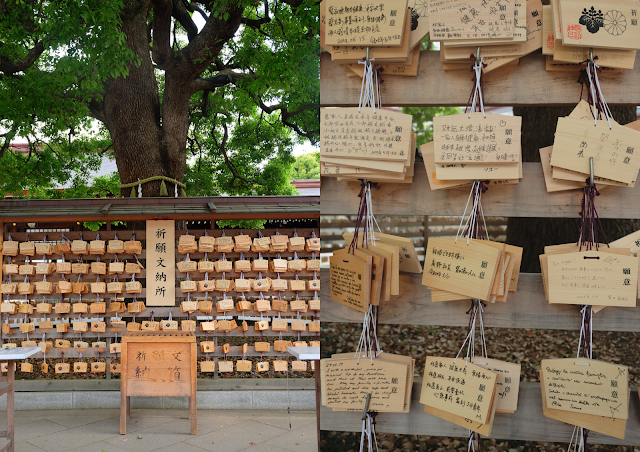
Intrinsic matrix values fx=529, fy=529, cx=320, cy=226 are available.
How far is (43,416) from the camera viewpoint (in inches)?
219

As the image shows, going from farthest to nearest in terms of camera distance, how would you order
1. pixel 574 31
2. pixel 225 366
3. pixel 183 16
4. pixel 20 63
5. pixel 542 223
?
pixel 183 16, pixel 20 63, pixel 225 366, pixel 542 223, pixel 574 31

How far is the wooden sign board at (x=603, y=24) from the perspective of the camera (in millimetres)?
1366

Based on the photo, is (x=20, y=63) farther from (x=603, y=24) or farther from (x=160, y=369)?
(x=603, y=24)

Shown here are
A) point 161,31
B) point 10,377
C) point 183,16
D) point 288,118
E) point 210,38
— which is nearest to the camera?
point 10,377

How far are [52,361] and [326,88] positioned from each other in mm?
7255

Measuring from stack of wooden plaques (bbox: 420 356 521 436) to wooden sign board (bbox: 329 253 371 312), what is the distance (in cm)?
29

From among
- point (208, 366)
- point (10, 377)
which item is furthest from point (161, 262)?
point (10, 377)

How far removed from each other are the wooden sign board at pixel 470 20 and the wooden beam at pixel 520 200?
36cm

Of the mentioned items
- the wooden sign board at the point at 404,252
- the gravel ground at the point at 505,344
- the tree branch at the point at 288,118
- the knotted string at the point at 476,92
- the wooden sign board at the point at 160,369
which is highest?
the tree branch at the point at 288,118

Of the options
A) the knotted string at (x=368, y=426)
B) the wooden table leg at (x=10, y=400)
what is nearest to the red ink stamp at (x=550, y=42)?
the knotted string at (x=368, y=426)

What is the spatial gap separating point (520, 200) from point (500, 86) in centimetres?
32

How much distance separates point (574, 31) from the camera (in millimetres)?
1365

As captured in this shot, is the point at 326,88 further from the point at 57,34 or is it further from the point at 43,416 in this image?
the point at 43,416

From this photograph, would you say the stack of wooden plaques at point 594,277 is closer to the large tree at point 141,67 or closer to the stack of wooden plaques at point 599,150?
the stack of wooden plaques at point 599,150
